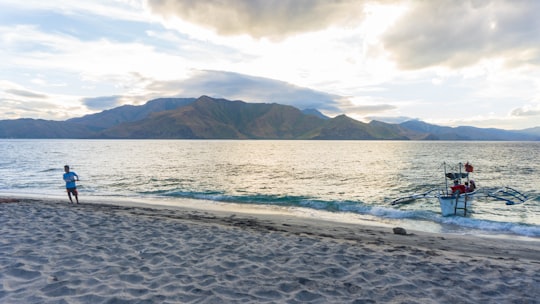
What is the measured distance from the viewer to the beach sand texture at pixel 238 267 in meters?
6.60

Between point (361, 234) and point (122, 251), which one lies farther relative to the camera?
point (361, 234)

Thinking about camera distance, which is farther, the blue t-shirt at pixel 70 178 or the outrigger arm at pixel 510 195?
the outrigger arm at pixel 510 195

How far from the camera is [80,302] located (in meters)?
6.05

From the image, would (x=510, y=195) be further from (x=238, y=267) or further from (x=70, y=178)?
(x=70, y=178)

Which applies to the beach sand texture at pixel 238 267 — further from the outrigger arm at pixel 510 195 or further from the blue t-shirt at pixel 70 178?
the outrigger arm at pixel 510 195

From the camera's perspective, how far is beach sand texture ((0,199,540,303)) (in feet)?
21.7

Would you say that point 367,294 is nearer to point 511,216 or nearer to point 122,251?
point 122,251

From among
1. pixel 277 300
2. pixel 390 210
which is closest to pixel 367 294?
pixel 277 300

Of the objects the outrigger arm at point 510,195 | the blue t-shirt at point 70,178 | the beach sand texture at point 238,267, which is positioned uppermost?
the blue t-shirt at point 70,178

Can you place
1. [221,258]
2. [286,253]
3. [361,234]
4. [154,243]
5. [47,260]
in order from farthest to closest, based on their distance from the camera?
[361,234] → [154,243] → [286,253] → [221,258] → [47,260]

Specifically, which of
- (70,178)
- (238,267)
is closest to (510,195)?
(238,267)

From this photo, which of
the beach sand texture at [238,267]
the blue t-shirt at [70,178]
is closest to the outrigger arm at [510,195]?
the beach sand texture at [238,267]

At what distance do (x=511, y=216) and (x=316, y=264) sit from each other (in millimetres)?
18092

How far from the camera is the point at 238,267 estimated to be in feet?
27.1
